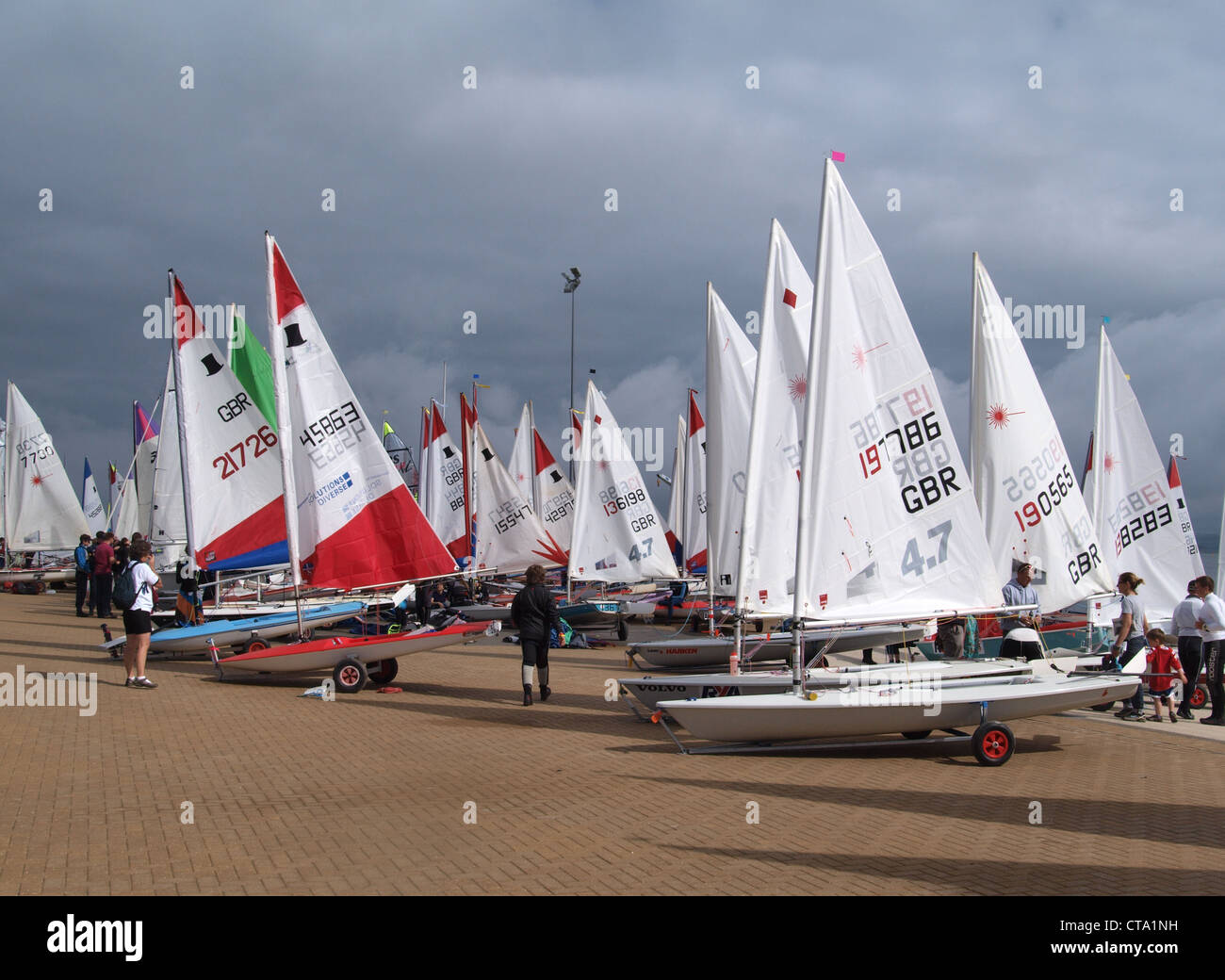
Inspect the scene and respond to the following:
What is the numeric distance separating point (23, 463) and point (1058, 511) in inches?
1233

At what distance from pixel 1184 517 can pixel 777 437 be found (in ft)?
33.9

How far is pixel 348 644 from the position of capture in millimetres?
12164

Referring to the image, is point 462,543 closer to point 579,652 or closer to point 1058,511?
point 579,652

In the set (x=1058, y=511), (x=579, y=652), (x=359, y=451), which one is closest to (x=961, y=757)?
(x=1058, y=511)

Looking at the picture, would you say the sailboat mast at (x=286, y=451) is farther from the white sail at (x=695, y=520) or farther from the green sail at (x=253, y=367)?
the white sail at (x=695, y=520)

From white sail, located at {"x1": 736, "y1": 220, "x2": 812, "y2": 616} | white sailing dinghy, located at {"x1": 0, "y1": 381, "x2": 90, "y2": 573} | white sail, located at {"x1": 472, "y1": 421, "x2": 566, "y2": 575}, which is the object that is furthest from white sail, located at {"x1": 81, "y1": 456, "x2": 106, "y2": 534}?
white sail, located at {"x1": 736, "y1": 220, "x2": 812, "y2": 616}

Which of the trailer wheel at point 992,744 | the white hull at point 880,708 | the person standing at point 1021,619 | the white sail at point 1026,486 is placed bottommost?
the trailer wheel at point 992,744

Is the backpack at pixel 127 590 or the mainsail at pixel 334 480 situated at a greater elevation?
the mainsail at pixel 334 480

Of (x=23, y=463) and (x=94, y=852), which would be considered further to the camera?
(x=23, y=463)

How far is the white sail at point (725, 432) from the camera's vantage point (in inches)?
568

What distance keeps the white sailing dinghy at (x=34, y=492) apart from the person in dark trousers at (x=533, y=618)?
25.9 m

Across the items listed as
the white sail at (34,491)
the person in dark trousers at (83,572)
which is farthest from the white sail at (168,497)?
the white sail at (34,491)
